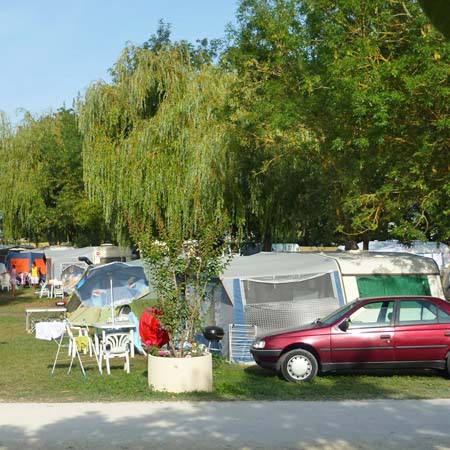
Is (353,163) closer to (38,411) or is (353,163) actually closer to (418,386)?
(418,386)

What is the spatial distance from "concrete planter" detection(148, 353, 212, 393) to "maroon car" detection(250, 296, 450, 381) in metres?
1.73

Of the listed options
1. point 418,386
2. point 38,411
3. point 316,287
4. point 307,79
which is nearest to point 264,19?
point 307,79

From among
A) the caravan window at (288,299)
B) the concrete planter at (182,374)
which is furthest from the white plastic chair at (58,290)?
the concrete planter at (182,374)

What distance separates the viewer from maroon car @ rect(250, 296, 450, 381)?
12.3 m

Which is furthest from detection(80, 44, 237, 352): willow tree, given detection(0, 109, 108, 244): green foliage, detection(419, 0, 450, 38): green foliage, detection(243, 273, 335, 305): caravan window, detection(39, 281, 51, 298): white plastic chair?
detection(419, 0, 450, 38): green foliage

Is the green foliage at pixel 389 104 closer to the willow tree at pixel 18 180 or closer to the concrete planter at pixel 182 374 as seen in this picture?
the concrete planter at pixel 182 374

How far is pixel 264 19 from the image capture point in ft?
63.1

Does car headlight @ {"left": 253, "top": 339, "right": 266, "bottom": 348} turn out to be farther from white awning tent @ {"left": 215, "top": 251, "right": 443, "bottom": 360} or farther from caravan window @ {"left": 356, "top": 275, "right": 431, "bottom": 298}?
caravan window @ {"left": 356, "top": 275, "right": 431, "bottom": 298}

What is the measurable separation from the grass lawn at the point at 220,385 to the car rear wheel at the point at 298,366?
0.55ft

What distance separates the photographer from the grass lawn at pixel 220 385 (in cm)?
1066

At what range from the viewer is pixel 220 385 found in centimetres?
1155

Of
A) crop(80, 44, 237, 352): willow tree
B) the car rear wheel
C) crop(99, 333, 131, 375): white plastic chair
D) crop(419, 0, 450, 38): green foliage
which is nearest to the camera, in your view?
crop(419, 0, 450, 38): green foliage

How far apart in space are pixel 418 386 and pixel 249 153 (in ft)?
38.0

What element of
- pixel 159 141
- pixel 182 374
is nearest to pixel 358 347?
pixel 182 374
